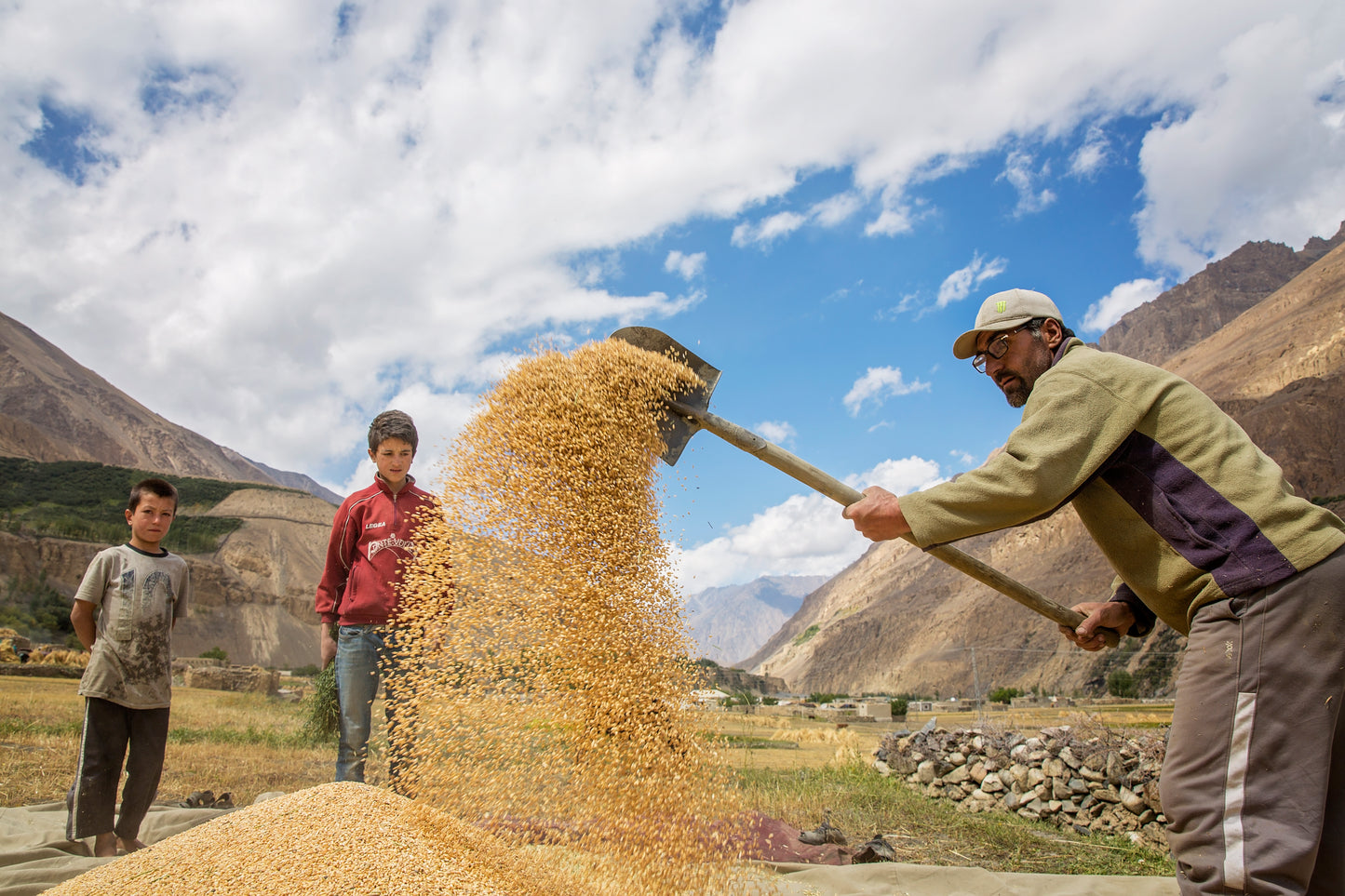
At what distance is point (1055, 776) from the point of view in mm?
5750

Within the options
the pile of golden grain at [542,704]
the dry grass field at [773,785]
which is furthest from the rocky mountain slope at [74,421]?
the pile of golden grain at [542,704]

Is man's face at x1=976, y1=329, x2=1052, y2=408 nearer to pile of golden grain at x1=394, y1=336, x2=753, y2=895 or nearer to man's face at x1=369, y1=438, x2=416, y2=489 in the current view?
pile of golden grain at x1=394, y1=336, x2=753, y2=895

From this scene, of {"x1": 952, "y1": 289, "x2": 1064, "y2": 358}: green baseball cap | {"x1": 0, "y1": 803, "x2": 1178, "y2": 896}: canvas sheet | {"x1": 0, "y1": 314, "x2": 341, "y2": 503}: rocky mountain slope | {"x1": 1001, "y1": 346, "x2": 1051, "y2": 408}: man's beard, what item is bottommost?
{"x1": 0, "y1": 803, "x2": 1178, "y2": 896}: canvas sheet

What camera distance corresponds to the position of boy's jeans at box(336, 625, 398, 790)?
10.1ft

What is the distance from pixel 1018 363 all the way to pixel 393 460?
2.53 metres

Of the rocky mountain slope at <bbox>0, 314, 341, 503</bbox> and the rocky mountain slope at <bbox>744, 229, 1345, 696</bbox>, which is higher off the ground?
Answer: the rocky mountain slope at <bbox>0, 314, 341, 503</bbox>

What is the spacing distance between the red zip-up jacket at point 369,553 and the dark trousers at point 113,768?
837mm

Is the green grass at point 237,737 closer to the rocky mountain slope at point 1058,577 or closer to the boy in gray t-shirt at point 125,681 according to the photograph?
the boy in gray t-shirt at point 125,681

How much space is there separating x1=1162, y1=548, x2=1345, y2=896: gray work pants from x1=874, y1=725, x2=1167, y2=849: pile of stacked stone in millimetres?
4022

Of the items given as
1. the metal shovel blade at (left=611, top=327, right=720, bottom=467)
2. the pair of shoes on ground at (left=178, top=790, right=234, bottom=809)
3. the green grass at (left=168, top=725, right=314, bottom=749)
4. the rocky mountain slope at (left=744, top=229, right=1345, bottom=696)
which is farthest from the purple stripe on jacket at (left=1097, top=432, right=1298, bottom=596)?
the rocky mountain slope at (left=744, top=229, right=1345, bottom=696)

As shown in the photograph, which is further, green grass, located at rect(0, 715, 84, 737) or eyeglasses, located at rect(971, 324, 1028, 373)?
green grass, located at rect(0, 715, 84, 737)

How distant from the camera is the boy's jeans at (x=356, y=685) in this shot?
3.09m

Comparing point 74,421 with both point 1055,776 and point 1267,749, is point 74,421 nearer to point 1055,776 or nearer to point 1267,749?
point 1055,776

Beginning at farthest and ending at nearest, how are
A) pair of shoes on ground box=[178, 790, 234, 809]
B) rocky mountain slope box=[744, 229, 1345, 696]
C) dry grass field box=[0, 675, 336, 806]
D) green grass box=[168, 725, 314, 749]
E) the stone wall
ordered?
rocky mountain slope box=[744, 229, 1345, 696]
the stone wall
green grass box=[168, 725, 314, 749]
dry grass field box=[0, 675, 336, 806]
pair of shoes on ground box=[178, 790, 234, 809]
